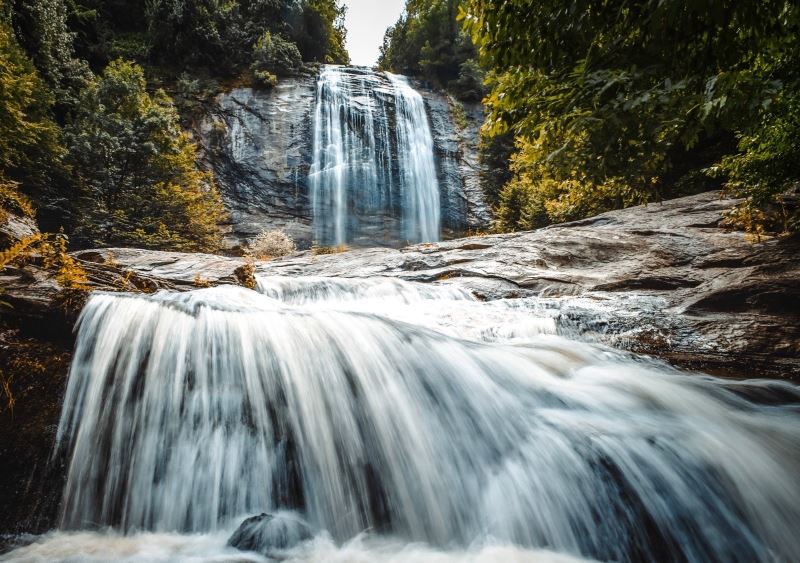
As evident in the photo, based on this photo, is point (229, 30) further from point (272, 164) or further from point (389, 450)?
point (389, 450)

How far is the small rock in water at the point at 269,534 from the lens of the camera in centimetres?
174

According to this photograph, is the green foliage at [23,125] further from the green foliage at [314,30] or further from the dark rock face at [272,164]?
the green foliage at [314,30]

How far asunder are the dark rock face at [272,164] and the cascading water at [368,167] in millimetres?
537

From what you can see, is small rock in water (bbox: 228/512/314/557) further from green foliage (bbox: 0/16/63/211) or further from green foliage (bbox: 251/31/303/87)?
green foliage (bbox: 251/31/303/87)

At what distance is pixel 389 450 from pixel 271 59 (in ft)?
74.8

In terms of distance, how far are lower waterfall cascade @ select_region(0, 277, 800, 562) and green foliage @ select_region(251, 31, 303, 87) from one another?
20612 millimetres

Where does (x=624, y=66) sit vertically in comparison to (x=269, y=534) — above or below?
above

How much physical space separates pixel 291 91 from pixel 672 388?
868 inches

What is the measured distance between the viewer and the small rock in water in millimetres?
1739

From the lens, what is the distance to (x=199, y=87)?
1853 centimetres

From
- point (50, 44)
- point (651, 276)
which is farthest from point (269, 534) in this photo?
point (50, 44)

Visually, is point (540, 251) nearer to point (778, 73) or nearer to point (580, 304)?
point (580, 304)

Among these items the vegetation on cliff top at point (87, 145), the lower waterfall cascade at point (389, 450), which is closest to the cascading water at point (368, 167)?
the vegetation on cliff top at point (87, 145)

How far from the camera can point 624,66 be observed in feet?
9.35
